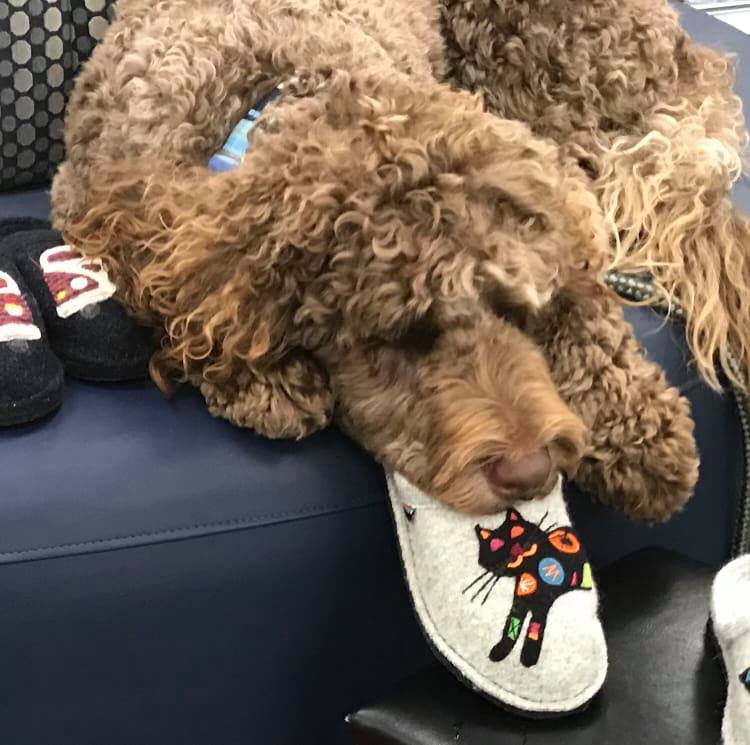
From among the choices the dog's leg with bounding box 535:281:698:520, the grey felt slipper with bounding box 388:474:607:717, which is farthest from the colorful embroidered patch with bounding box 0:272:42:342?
the dog's leg with bounding box 535:281:698:520

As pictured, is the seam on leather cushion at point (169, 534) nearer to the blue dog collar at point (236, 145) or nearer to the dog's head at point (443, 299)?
the dog's head at point (443, 299)

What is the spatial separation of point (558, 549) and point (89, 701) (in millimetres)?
497

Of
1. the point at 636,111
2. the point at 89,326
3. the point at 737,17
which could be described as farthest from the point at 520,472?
the point at 737,17

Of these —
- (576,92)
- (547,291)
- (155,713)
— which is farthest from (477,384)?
(576,92)

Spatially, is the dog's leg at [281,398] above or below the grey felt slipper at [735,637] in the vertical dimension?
above

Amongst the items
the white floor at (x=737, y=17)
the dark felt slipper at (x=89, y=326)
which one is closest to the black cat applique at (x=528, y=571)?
the dark felt slipper at (x=89, y=326)

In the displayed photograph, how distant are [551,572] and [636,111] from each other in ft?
2.72

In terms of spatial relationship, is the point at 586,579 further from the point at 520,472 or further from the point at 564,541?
the point at 520,472

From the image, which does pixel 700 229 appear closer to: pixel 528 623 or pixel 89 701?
pixel 528 623

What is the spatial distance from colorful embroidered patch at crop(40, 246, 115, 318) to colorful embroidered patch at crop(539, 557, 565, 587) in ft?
1.71

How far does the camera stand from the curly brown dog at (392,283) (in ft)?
2.99

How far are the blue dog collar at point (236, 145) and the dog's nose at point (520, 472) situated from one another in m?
0.44

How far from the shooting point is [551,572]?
0.94 metres

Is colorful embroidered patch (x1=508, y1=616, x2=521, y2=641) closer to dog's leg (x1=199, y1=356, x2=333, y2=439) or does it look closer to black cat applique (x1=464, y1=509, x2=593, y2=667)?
black cat applique (x1=464, y1=509, x2=593, y2=667)
